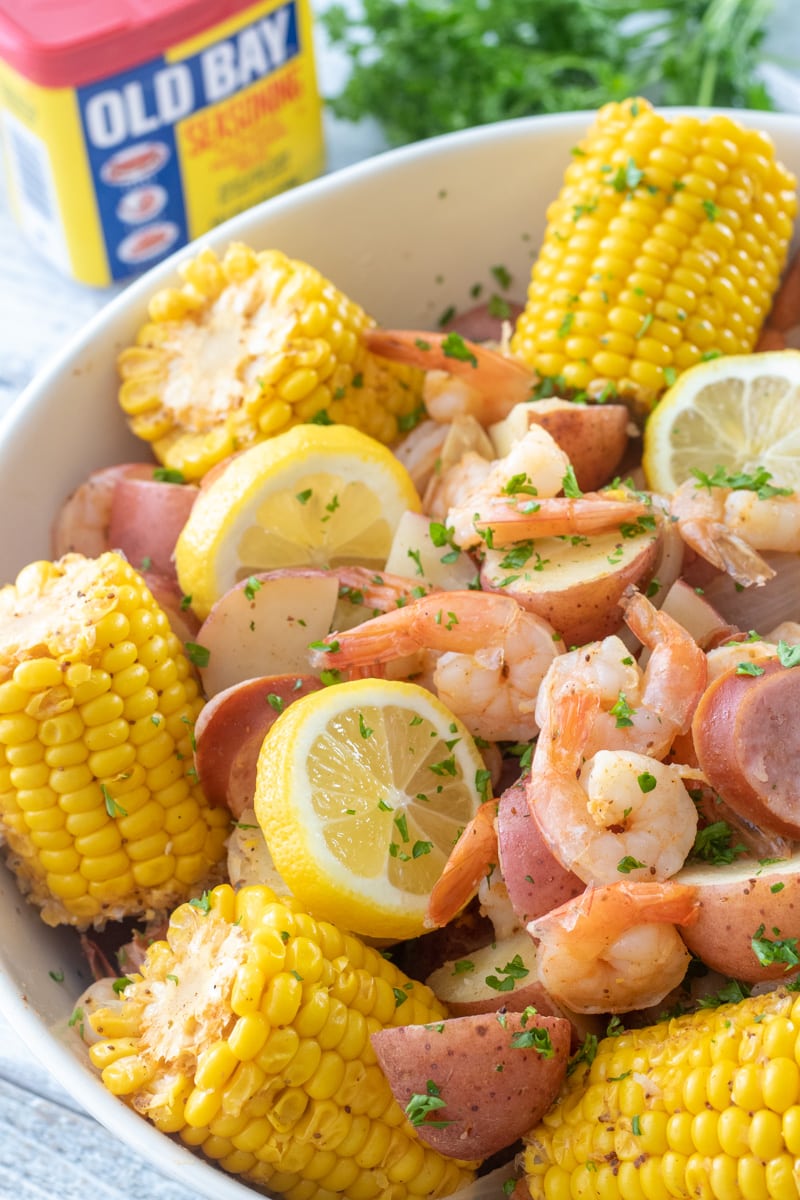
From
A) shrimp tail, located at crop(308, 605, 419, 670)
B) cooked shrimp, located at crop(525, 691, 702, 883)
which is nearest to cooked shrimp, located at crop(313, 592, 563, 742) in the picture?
shrimp tail, located at crop(308, 605, 419, 670)

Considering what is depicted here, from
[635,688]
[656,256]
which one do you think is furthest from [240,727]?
[656,256]

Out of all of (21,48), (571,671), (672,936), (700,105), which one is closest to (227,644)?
(571,671)

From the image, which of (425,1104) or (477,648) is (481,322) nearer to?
(477,648)

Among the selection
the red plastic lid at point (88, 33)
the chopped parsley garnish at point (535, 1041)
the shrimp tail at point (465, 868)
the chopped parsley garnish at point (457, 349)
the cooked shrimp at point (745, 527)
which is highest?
the red plastic lid at point (88, 33)

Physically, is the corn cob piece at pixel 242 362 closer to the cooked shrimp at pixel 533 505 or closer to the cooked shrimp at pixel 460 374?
the cooked shrimp at pixel 460 374

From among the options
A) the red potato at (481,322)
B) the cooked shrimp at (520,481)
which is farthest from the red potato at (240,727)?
the red potato at (481,322)

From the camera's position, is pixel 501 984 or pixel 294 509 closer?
pixel 501 984
